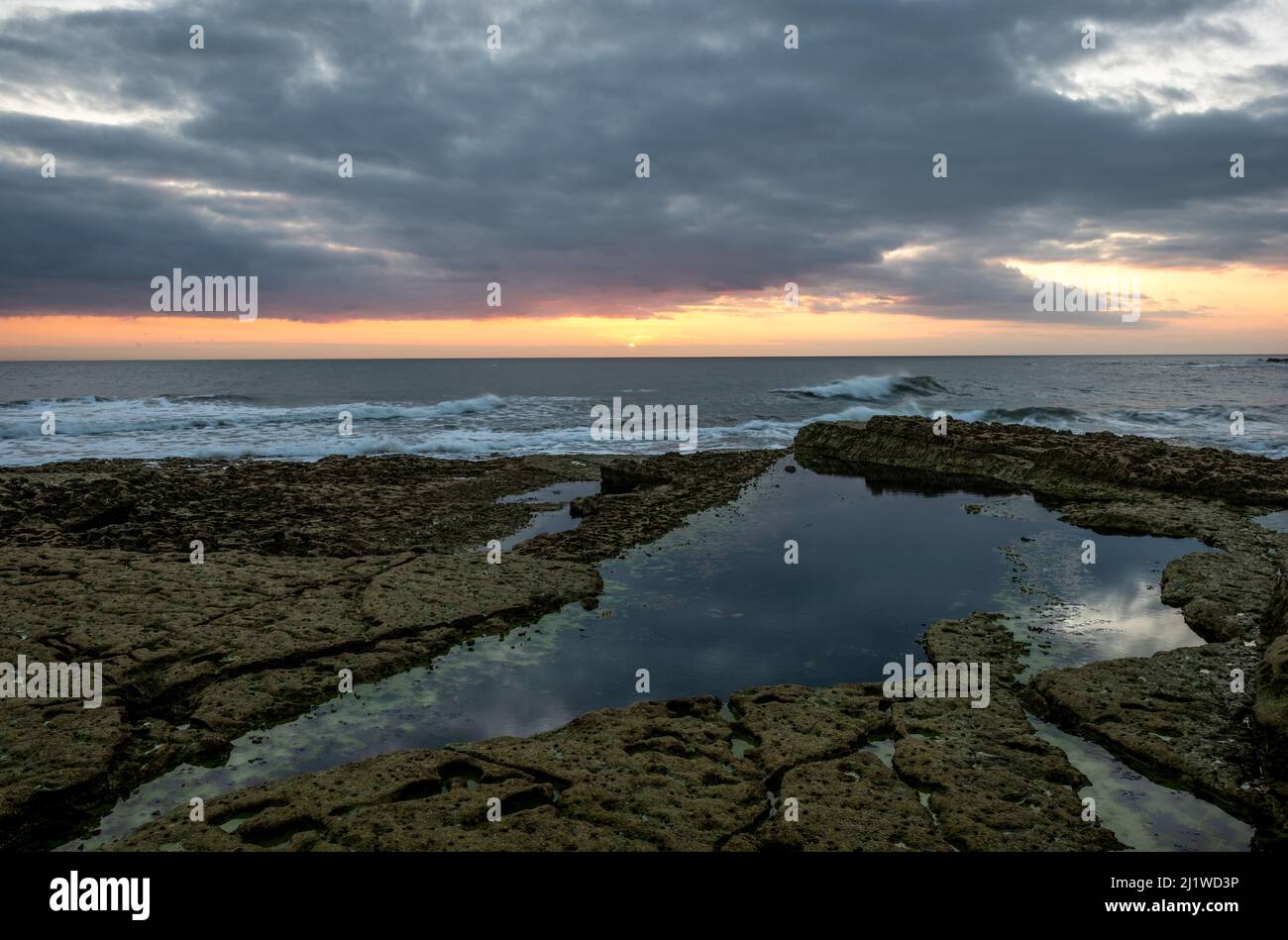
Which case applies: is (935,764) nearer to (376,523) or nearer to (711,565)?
(711,565)

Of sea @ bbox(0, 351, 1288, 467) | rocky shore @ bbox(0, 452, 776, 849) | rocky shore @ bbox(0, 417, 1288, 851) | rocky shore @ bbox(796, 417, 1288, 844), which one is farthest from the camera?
sea @ bbox(0, 351, 1288, 467)

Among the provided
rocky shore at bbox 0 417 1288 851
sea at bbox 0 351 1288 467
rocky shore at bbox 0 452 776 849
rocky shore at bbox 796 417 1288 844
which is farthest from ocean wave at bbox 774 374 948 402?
rocky shore at bbox 0 417 1288 851

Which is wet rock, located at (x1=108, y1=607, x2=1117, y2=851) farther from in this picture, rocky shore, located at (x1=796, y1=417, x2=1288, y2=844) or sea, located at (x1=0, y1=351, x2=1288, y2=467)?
sea, located at (x1=0, y1=351, x2=1288, y2=467)

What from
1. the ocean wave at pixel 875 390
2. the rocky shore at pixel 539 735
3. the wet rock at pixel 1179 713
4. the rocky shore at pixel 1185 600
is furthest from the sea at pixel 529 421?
the wet rock at pixel 1179 713

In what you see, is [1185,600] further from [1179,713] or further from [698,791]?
[698,791]

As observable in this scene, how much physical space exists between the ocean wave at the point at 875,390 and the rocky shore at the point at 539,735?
57655 millimetres

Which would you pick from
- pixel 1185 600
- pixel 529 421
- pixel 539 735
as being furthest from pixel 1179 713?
pixel 529 421

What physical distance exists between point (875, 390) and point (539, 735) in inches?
2784

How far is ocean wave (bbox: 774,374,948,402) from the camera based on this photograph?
69.9m

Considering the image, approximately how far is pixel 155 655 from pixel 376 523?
6884 mm

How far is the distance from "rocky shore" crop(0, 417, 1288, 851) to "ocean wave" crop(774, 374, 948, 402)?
57.7m

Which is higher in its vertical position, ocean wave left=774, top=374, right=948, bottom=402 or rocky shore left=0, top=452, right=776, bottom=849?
ocean wave left=774, top=374, right=948, bottom=402

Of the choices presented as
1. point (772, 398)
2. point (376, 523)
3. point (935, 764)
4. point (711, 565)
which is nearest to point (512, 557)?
point (711, 565)
